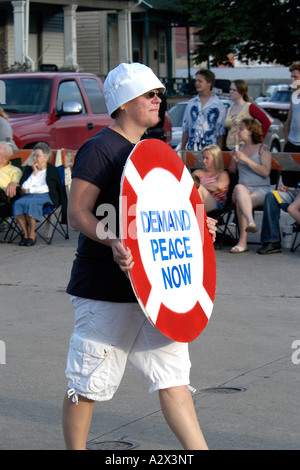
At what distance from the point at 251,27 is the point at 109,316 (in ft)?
106

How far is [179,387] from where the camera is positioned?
3.93m

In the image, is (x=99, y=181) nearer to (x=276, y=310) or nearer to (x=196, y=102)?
(x=276, y=310)

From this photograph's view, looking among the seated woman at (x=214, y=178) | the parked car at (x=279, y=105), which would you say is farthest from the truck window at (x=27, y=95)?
the parked car at (x=279, y=105)

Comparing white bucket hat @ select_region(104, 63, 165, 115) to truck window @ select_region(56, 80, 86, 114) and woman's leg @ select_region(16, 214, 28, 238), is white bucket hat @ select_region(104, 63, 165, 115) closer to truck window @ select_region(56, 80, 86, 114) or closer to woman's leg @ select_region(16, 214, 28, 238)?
woman's leg @ select_region(16, 214, 28, 238)

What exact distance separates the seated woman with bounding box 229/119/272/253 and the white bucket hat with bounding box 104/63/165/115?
20.2 feet

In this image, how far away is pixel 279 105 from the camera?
3634 centimetres

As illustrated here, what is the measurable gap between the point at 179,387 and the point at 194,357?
2.40m

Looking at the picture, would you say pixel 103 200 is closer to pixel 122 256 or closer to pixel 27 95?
pixel 122 256

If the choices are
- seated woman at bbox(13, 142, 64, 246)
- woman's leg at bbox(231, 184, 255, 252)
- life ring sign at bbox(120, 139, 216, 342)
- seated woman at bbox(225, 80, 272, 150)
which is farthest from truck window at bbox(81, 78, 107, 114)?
life ring sign at bbox(120, 139, 216, 342)

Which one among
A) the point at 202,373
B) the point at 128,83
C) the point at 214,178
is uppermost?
the point at 128,83

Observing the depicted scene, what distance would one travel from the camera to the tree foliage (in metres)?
34.8

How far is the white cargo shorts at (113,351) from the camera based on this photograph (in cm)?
393

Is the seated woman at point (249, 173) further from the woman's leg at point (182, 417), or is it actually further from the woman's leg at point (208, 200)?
the woman's leg at point (182, 417)

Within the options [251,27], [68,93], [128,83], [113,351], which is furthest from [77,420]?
[251,27]
